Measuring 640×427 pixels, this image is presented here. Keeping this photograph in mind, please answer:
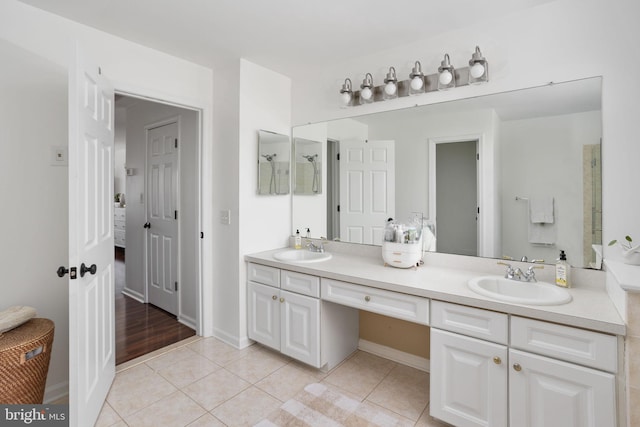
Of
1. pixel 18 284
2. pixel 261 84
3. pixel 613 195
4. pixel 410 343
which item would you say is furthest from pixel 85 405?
pixel 613 195

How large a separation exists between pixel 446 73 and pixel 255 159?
1599mm

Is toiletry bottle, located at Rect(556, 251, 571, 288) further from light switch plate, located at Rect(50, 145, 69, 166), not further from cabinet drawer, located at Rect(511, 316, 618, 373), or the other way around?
light switch plate, located at Rect(50, 145, 69, 166)

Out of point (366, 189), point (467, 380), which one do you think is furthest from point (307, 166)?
point (467, 380)

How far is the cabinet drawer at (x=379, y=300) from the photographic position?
1.77 m

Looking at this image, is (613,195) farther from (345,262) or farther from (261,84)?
(261,84)

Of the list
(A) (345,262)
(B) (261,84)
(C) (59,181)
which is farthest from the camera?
(B) (261,84)

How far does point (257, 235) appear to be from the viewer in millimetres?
2805

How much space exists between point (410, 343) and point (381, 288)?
0.82m

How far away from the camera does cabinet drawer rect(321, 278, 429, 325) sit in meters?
1.77

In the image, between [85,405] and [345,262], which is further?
[345,262]

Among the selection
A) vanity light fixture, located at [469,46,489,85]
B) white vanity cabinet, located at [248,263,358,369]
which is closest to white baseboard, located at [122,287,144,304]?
white vanity cabinet, located at [248,263,358,369]

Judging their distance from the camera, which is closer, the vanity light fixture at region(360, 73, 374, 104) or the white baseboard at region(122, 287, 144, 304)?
the vanity light fixture at region(360, 73, 374, 104)

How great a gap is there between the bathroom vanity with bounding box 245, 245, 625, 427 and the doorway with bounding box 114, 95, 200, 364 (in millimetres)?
1270

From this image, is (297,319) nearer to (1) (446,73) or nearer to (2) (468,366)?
(2) (468,366)
